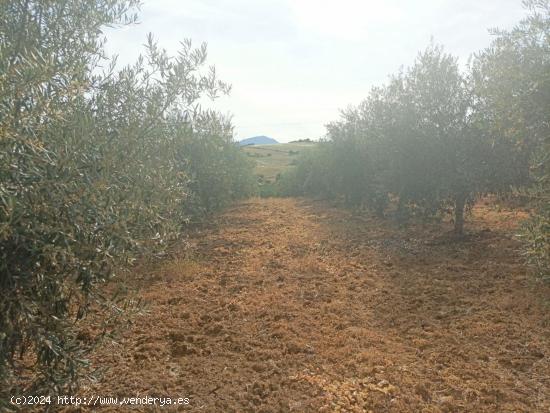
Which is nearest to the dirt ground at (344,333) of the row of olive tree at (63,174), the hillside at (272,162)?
the row of olive tree at (63,174)

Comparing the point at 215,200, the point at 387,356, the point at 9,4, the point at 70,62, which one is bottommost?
the point at 387,356

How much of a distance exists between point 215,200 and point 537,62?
16.9 m

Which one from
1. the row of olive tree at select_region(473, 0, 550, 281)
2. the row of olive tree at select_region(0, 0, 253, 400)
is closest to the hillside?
the row of olive tree at select_region(473, 0, 550, 281)

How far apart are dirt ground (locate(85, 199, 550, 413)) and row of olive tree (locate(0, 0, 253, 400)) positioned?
1303 mm

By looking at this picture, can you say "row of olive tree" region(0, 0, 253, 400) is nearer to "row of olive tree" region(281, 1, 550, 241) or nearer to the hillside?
"row of olive tree" region(281, 1, 550, 241)

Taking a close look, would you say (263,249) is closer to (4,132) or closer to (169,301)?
(169,301)

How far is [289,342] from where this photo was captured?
782cm

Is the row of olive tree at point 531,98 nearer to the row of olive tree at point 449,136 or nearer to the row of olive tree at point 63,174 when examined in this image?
the row of olive tree at point 449,136

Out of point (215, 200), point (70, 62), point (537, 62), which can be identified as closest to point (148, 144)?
point (70, 62)

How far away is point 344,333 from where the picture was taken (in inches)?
329

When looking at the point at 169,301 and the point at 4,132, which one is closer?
the point at 4,132

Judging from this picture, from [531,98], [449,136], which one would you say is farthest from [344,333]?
[449,136]

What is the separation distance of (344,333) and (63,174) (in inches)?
251

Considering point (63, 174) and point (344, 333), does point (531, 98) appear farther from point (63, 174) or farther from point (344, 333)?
point (63, 174)
